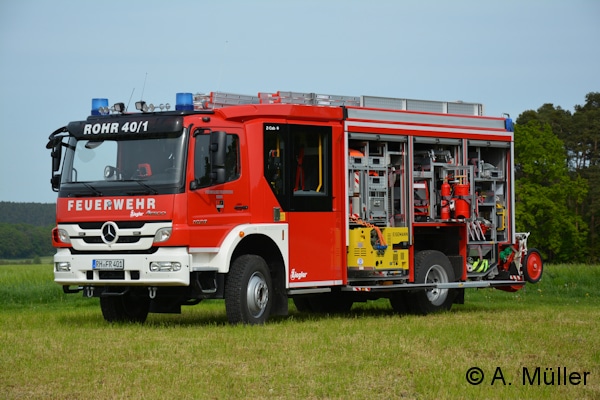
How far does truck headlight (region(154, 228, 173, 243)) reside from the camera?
14.8m

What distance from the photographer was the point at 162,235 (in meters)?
14.8

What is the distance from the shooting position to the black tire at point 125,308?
1678 centimetres

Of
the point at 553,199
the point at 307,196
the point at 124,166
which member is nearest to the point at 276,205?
the point at 307,196

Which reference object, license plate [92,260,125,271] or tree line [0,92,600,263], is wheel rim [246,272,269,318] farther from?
tree line [0,92,600,263]

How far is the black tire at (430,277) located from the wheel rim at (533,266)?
6.28ft

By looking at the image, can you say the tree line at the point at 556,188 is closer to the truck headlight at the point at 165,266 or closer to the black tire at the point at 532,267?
the black tire at the point at 532,267

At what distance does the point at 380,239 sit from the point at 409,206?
1.00 m

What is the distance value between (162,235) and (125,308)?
2.60 m

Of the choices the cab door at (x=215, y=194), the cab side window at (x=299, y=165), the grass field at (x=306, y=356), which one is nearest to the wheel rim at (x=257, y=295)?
the grass field at (x=306, y=356)

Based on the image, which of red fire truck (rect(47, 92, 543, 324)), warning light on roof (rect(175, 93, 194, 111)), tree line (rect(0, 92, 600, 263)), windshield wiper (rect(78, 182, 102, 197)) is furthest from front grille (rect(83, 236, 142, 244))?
tree line (rect(0, 92, 600, 263))

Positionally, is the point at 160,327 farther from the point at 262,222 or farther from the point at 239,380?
the point at 239,380

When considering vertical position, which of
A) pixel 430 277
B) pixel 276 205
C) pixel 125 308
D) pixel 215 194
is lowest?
pixel 125 308

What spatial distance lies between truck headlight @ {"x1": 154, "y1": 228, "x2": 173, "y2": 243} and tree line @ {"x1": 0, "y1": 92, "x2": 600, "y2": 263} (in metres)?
49.7

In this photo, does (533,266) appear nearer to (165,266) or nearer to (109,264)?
(165,266)
